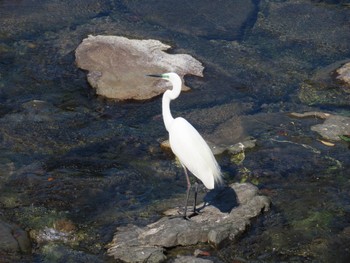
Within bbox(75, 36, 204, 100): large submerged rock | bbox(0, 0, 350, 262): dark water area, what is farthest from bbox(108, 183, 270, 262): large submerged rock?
bbox(75, 36, 204, 100): large submerged rock

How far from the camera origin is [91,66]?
729 centimetres

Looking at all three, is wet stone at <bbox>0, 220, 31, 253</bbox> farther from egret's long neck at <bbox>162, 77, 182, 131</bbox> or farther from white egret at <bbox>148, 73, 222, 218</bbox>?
egret's long neck at <bbox>162, 77, 182, 131</bbox>

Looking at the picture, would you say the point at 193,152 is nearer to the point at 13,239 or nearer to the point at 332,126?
the point at 13,239

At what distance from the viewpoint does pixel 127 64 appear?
7.29 meters

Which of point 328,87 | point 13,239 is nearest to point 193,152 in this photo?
point 13,239

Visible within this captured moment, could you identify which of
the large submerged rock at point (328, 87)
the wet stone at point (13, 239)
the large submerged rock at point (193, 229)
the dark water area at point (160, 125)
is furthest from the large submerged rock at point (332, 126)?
the wet stone at point (13, 239)

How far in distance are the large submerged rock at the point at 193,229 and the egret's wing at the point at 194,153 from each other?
0.79 ft

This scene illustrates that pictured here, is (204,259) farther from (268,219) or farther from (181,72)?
(181,72)

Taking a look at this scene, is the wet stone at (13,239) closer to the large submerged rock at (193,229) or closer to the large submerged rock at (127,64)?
the large submerged rock at (193,229)

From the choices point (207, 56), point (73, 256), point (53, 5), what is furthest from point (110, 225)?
point (53, 5)

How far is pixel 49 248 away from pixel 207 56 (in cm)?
377

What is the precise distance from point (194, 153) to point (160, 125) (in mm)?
1560

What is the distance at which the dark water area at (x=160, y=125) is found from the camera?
4.96 metres

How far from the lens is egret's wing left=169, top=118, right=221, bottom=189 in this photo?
5.02m
